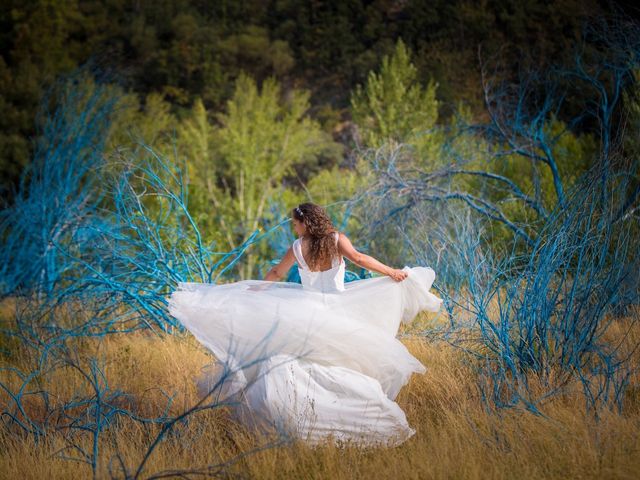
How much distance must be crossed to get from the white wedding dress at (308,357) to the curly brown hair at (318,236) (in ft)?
0.83

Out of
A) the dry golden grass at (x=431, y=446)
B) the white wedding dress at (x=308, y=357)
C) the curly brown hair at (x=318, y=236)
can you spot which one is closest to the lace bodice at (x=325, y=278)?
the curly brown hair at (x=318, y=236)

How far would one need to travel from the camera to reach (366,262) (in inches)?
148

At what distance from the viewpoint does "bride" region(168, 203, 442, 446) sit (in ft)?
10.6

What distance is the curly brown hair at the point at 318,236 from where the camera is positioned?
3.80m

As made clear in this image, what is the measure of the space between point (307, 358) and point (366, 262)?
708mm

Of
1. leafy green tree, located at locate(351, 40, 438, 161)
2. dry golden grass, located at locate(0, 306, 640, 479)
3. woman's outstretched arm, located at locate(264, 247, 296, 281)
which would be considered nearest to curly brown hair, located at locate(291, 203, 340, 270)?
woman's outstretched arm, located at locate(264, 247, 296, 281)

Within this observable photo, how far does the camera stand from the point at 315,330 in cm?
333

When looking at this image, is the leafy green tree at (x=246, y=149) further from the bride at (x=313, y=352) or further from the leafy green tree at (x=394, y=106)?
the bride at (x=313, y=352)

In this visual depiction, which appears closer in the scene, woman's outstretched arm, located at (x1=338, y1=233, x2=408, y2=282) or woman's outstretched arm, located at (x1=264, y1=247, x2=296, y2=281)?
woman's outstretched arm, located at (x1=338, y1=233, x2=408, y2=282)

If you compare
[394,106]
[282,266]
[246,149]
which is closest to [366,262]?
[282,266]

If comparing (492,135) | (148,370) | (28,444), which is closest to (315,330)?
(28,444)

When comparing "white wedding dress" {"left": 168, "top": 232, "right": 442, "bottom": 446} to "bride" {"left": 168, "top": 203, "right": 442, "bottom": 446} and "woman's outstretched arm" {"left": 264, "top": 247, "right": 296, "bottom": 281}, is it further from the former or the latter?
"woman's outstretched arm" {"left": 264, "top": 247, "right": 296, "bottom": 281}

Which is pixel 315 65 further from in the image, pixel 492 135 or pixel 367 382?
pixel 367 382

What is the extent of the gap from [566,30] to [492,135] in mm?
23445
